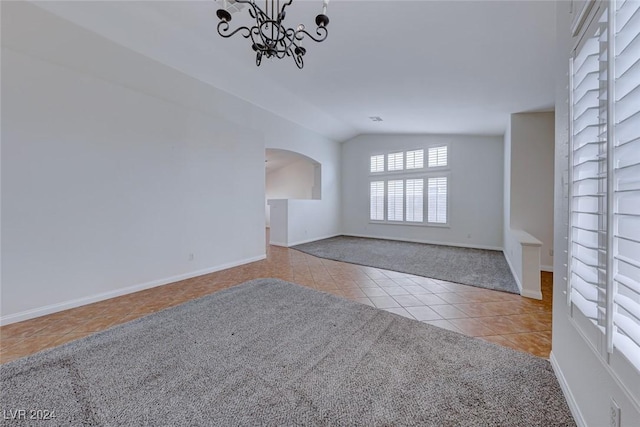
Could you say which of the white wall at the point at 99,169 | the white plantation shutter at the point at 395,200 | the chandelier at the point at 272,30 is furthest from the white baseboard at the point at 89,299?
the white plantation shutter at the point at 395,200

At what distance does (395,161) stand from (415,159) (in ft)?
1.98

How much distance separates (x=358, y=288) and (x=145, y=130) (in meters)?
3.74

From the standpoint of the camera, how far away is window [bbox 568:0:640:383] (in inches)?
34.9

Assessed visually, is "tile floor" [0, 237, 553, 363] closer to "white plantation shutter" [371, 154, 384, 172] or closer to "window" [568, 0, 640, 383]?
"window" [568, 0, 640, 383]

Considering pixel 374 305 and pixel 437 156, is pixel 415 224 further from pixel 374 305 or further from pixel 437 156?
pixel 374 305

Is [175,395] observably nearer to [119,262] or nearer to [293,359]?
[293,359]

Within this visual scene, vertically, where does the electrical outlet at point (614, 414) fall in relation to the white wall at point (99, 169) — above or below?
below

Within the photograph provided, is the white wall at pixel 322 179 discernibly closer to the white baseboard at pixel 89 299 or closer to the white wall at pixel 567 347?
the white baseboard at pixel 89 299

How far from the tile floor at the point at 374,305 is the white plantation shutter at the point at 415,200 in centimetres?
346

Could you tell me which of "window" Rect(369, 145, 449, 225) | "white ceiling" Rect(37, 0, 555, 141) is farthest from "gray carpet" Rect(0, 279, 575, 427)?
"window" Rect(369, 145, 449, 225)

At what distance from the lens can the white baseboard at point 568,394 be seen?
1337 millimetres

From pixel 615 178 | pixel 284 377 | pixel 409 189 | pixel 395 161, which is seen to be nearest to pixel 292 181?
pixel 395 161

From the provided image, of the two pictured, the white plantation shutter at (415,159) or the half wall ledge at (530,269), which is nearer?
the half wall ledge at (530,269)

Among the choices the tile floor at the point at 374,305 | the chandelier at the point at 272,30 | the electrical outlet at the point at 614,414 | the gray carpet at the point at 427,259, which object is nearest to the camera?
the electrical outlet at the point at 614,414
